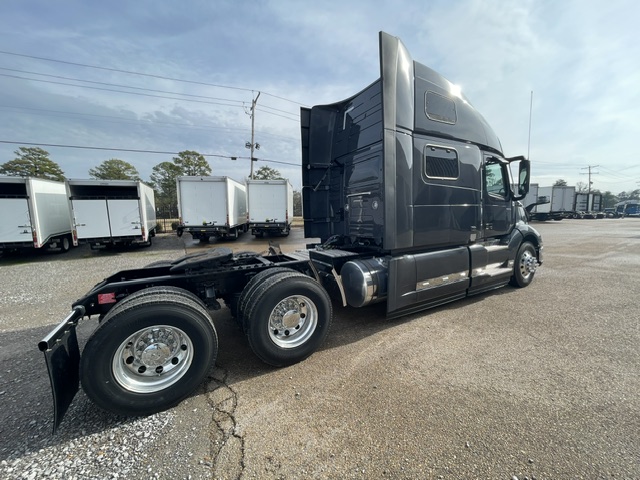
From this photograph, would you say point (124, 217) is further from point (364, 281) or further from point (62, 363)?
point (364, 281)

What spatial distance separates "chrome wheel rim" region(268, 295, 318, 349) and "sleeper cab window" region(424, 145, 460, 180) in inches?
108

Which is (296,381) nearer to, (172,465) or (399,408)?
(399,408)

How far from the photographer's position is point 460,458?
1906mm

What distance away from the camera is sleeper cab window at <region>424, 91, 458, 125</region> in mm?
4176

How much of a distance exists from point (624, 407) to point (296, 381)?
2964 millimetres

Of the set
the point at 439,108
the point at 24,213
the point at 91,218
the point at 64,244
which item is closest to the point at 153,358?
the point at 439,108

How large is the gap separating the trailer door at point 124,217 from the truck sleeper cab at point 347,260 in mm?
9932

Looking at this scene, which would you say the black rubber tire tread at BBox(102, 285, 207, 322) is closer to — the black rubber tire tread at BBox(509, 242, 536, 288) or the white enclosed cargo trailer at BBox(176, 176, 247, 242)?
the black rubber tire tread at BBox(509, 242, 536, 288)

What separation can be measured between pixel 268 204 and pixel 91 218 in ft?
26.6

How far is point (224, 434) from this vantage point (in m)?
2.14

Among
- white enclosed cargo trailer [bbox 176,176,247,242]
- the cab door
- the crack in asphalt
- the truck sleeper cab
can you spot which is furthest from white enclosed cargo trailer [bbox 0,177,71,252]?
the cab door

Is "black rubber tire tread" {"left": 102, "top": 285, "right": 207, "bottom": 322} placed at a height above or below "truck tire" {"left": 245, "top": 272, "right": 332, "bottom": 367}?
above

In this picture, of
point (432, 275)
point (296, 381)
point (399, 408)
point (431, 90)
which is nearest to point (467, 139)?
point (431, 90)

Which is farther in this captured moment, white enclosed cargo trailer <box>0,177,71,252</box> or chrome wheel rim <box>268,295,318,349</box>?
white enclosed cargo trailer <box>0,177,71,252</box>
